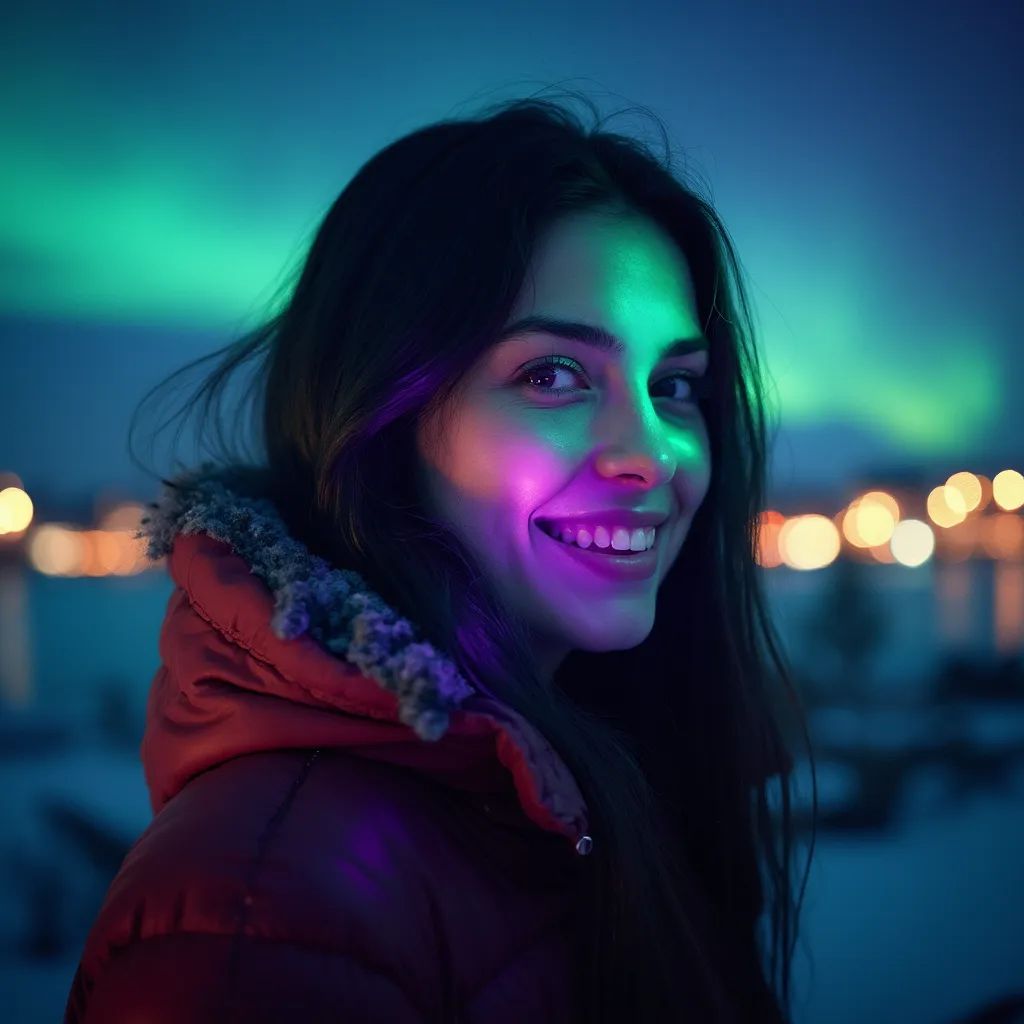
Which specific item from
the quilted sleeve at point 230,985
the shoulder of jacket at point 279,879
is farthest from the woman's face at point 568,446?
the quilted sleeve at point 230,985

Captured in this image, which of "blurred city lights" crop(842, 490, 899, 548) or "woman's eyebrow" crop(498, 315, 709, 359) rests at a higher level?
"woman's eyebrow" crop(498, 315, 709, 359)

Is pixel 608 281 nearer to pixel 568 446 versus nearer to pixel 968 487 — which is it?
pixel 568 446

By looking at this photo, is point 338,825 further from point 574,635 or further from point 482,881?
point 574,635

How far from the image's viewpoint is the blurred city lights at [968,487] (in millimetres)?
5668

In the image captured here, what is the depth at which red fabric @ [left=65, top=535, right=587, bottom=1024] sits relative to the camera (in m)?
0.70

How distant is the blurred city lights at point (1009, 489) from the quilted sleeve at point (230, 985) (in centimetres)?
556

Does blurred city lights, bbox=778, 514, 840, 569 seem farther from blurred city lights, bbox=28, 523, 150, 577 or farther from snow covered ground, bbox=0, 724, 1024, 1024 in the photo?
blurred city lights, bbox=28, 523, 150, 577

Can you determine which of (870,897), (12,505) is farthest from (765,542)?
(12,505)

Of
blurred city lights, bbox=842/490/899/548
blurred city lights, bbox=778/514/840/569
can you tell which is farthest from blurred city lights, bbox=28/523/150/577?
blurred city lights, bbox=842/490/899/548

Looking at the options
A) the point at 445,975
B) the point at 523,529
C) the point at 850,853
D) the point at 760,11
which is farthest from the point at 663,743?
the point at 760,11

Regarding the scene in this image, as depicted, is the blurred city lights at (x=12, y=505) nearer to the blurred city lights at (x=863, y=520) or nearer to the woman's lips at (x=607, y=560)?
the woman's lips at (x=607, y=560)

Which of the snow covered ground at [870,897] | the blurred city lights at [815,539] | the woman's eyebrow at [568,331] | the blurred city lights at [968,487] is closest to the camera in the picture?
the woman's eyebrow at [568,331]

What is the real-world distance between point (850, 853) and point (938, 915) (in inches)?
15.8

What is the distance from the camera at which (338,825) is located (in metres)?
0.83
